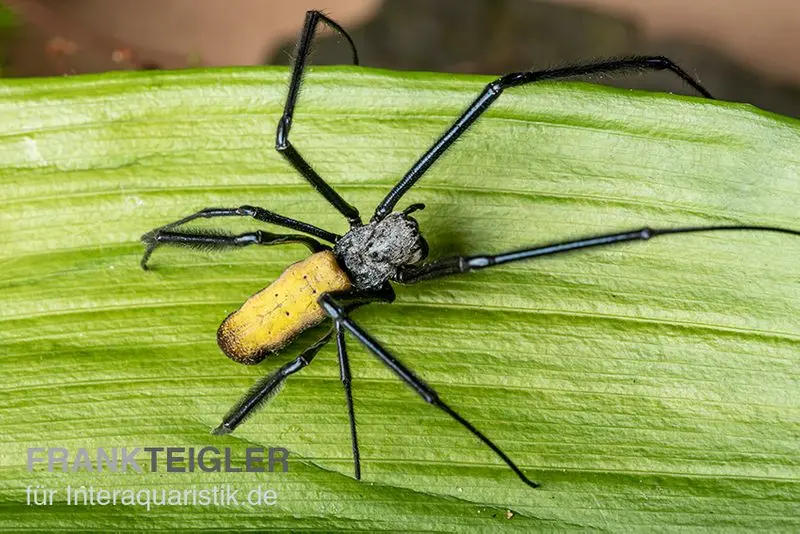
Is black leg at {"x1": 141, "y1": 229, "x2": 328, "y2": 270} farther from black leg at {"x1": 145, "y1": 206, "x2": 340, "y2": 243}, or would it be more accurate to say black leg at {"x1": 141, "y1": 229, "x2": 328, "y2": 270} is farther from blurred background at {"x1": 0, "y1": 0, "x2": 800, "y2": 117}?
blurred background at {"x1": 0, "y1": 0, "x2": 800, "y2": 117}

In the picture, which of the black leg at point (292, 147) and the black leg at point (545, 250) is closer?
the black leg at point (545, 250)

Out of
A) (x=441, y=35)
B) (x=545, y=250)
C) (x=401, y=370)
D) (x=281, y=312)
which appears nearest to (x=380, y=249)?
(x=281, y=312)

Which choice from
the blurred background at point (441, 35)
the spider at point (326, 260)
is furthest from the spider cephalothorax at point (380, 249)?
the blurred background at point (441, 35)

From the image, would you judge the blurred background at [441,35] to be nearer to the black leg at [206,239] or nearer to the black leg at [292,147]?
the black leg at [292,147]

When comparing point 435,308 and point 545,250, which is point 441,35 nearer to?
point 435,308

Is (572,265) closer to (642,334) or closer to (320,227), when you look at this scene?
(642,334)

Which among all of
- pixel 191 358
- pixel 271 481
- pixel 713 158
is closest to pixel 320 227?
pixel 191 358

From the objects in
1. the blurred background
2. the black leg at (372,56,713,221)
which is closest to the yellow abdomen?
the black leg at (372,56,713,221)
